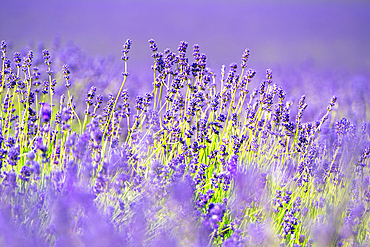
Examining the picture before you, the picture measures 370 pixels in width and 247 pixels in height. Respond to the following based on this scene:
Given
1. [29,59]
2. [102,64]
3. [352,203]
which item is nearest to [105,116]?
[29,59]

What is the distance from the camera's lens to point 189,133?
84.3 inches

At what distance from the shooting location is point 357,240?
7.04ft

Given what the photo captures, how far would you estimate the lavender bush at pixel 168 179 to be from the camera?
1.48m

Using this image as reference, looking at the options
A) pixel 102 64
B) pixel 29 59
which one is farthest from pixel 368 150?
pixel 102 64

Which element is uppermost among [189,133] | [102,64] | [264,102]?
[102,64]

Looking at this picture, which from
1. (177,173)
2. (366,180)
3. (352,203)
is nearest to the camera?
(177,173)

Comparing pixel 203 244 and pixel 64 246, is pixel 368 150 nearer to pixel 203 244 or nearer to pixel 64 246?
pixel 203 244

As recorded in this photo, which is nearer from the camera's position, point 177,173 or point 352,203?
point 177,173

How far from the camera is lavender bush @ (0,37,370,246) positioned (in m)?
1.48

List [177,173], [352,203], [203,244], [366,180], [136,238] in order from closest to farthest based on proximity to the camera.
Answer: [136,238] < [203,244] < [177,173] < [352,203] < [366,180]

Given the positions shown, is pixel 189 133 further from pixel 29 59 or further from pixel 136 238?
pixel 29 59

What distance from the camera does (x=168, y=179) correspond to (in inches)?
71.6

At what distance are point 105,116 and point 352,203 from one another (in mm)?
2069

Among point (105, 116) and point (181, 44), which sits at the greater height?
point (181, 44)
